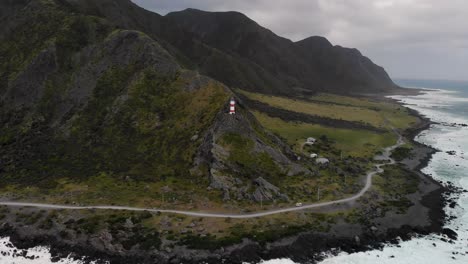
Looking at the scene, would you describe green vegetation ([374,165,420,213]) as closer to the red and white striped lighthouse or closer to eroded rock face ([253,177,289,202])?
eroded rock face ([253,177,289,202])

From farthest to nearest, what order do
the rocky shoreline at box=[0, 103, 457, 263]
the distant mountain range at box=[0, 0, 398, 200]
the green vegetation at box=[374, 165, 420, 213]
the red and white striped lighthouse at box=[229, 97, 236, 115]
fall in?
1. the red and white striped lighthouse at box=[229, 97, 236, 115]
2. the distant mountain range at box=[0, 0, 398, 200]
3. the green vegetation at box=[374, 165, 420, 213]
4. the rocky shoreline at box=[0, 103, 457, 263]

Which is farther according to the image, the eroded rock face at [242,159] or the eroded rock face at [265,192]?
the eroded rock face at [242,159]

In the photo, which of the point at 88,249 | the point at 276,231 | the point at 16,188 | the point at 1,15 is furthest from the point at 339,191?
the point at 1,15

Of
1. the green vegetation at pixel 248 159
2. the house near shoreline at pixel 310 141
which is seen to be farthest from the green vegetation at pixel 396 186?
the house near shoreline at pixel 310 141

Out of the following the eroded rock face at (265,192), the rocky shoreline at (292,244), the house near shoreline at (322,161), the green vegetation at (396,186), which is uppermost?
the house near shoreline at (322,161)

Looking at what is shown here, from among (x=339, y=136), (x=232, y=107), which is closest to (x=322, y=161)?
(x=232, y=107)

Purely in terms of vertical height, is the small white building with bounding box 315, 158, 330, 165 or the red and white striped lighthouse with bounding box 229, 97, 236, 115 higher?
the red and white striped lighthouse with bounding box 229, 97, 236, 115

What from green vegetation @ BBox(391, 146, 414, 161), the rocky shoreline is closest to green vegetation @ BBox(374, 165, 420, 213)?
the rocky shoreline

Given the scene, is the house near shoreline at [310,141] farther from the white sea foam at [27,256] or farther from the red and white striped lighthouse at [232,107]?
the white sea foam at [27,256]
